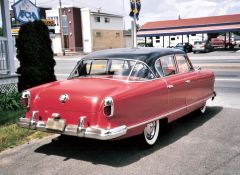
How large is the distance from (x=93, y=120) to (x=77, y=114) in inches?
11.9

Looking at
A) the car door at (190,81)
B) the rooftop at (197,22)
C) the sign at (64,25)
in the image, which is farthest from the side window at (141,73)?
the sign at (64,25)

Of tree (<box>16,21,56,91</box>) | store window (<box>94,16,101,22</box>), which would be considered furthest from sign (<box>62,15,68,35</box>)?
tree (<box>16,21,56,91</box>)

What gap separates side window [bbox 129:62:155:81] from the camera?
19.1 ft

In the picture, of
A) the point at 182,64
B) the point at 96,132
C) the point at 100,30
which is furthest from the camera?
the point at 100,30

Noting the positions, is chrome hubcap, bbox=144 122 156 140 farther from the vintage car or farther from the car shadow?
the car shadow

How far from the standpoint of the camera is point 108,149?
5781 mm

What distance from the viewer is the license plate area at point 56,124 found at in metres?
5.21

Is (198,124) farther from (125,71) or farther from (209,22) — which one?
(209,22)

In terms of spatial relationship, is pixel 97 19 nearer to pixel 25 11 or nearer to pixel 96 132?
pixel 25 11

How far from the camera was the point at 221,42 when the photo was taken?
5306 cm

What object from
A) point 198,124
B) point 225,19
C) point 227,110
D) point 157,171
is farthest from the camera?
point 225,19

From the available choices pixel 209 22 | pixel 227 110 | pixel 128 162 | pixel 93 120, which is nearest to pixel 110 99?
pixel 93 120

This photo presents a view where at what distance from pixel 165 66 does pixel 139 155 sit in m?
1.92

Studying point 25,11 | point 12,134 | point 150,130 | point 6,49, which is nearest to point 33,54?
point 6,49
